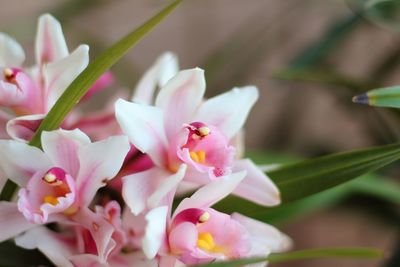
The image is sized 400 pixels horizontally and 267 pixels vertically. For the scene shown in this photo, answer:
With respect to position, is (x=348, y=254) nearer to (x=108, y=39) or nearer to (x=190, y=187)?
(x=190, y=187)

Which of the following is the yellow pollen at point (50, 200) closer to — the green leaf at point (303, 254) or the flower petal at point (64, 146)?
the flower petal at point (64, 146)

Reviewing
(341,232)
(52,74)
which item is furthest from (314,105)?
(52,74)

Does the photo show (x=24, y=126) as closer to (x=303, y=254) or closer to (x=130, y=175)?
(x=130, y=175)

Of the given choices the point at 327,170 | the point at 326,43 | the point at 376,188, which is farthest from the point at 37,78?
the point at 326,43

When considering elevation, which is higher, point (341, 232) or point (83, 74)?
point (83, 74)

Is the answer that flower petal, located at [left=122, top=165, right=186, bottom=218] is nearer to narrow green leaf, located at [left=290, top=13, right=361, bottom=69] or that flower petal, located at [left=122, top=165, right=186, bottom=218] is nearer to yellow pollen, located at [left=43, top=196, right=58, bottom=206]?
yellow pollen, located at [left=43, top=196, right=58, bottom=206]

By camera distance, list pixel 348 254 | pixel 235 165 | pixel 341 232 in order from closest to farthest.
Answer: pixel 348 254
pixel 235 165
pixel 341 232
